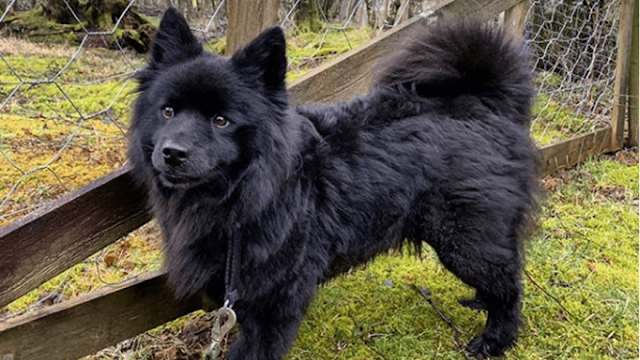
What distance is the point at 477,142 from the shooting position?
2326 millimetres

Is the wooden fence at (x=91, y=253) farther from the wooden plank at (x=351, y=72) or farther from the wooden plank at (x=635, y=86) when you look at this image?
the wooden plank at (x=635, y=86)

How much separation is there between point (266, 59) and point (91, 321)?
3.87 feet

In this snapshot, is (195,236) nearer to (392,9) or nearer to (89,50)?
(392,9)

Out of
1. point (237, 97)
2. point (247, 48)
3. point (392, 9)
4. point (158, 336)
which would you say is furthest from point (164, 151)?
point (392, 9)

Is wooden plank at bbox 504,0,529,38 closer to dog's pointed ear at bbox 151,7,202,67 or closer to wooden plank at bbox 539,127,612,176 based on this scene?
wooden plank at bbox 539,127,612,176

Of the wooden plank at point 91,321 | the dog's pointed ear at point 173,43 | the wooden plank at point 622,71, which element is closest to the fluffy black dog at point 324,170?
the dog's pointed ear at point 173,43

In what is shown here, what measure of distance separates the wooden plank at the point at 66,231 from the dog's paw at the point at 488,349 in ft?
5.27

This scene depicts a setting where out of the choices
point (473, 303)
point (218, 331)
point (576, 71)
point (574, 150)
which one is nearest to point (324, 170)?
point (218, 331)

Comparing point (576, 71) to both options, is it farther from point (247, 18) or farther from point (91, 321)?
point (91, 321)

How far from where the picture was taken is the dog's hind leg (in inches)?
92.7

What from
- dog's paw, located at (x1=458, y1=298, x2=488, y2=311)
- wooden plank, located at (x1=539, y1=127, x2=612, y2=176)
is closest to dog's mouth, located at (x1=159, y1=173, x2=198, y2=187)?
dog's paw, located at (x1=458, y1=298, x2=488, y2=311)

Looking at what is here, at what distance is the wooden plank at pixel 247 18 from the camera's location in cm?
214

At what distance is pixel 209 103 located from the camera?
5.83ft

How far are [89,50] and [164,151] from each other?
20.9ft
